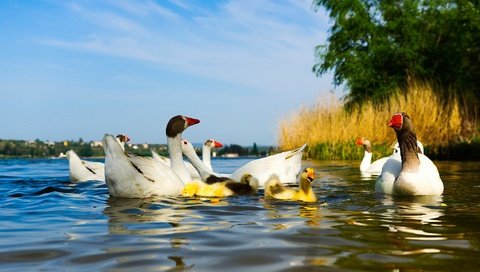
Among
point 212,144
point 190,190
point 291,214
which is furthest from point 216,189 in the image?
point 212,144

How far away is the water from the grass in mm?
16120

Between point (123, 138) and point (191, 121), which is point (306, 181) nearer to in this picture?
point (191, 121)

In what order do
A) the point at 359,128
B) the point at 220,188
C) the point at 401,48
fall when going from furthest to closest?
1. the point at 401,48
2. the point at 359,128
3. the point at 220,188

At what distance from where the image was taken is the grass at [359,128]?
23.7m

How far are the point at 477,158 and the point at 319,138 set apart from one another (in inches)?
247

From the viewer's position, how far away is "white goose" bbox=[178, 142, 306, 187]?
34.7 feet

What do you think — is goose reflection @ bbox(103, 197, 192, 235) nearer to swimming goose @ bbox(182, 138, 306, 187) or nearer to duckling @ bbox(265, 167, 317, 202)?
duckling @ bbox(265, 167, 317, 202)

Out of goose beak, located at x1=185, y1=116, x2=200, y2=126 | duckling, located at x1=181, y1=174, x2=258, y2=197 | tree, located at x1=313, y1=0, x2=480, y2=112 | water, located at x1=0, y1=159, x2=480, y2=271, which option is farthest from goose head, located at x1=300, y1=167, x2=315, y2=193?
tree, located at x1=313, y1=0, x2=480, y2=112

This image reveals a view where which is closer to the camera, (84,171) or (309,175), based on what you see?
(309,175)

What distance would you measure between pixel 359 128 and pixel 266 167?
1455 centimetres

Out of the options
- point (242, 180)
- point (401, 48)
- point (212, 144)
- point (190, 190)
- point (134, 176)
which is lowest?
point (190, 190)

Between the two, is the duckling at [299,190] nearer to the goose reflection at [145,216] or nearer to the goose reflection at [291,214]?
the goose reflection at [291,214]

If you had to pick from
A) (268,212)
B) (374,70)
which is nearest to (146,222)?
(268,212)

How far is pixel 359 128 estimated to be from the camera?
2464 centimetres
